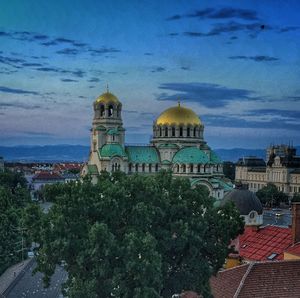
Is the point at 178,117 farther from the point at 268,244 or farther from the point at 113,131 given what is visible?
the point at 268,244

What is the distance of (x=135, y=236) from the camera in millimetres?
19594

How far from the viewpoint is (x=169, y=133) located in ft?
270

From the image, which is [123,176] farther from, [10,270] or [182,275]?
[10,270]

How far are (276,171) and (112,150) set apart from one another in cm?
4953

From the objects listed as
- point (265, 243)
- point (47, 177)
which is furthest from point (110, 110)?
point (47, 177)

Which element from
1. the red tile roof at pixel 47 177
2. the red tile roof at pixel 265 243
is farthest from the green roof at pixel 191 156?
the red tile roof at pixel 47 177

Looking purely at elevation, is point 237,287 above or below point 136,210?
below

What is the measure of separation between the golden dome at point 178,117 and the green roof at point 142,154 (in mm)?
4903

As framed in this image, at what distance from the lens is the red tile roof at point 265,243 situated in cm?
3052

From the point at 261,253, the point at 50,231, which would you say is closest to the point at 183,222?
the point at 50,231

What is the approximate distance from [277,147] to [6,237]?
109m

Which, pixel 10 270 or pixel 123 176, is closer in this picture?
pixel 123 176

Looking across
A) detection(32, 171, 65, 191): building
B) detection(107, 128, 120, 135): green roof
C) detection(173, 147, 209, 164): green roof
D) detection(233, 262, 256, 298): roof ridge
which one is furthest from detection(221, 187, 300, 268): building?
detection(32, 171, 65, 191): building

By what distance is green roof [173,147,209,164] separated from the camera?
76.2 meters
